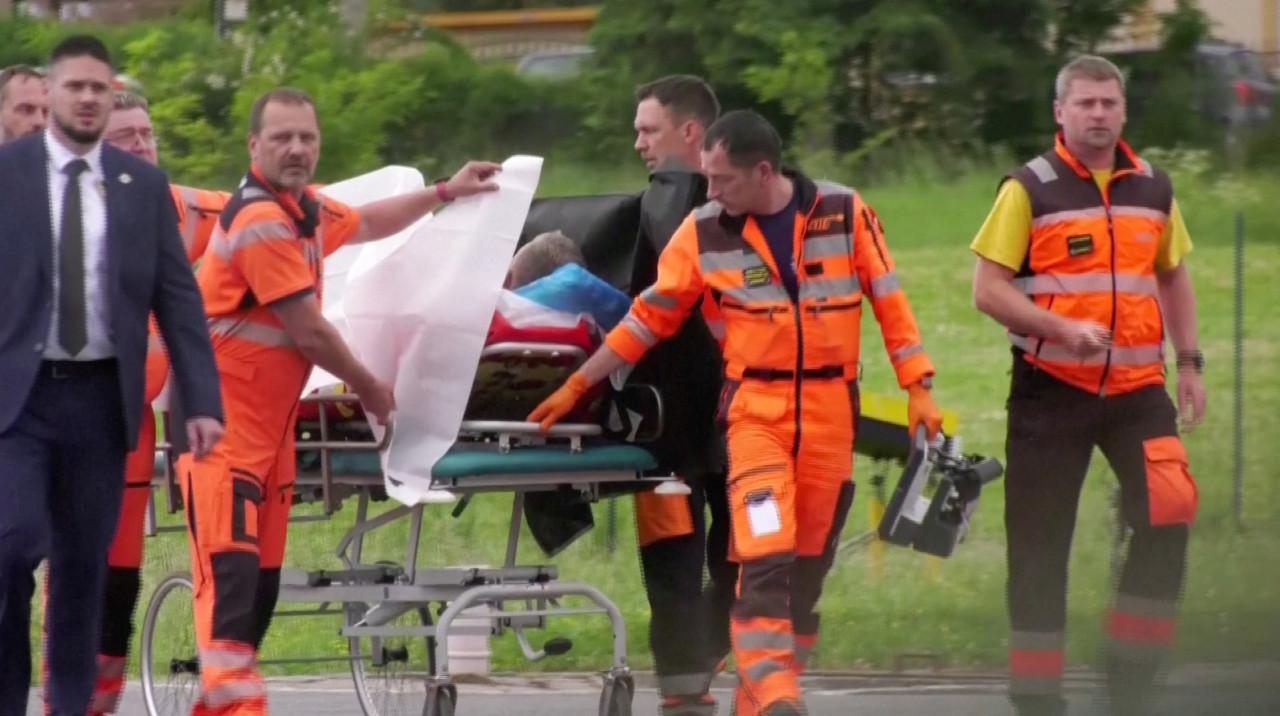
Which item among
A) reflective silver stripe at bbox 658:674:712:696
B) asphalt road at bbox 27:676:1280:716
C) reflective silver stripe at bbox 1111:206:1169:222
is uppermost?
reflective silver stripe at bbox 1111:206:1169:222

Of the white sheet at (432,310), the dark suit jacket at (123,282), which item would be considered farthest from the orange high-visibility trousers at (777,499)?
the dark suit jacket at (123,282)

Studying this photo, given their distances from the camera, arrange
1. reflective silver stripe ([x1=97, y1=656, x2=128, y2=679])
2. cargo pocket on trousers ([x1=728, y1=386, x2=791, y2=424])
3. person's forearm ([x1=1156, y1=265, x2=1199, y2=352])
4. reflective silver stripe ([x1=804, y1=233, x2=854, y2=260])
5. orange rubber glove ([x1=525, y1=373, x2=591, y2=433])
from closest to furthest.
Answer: cargo pocket on trousers ([x1=728, y1=386, x2=791, y2=424]) → reflective silver stripe ([x1=804, y1=233, x2=854, y2=260]) → orange rubber glove ([x1=525, y1=373, x2=591, y2=433]) → person's forearm ([x1=1156, y1=265, x2=1199, y2=352]) → reflective silver stripe ([x1=97, y1=656, x2=128, y2=679])

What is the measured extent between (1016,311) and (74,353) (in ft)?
9.05

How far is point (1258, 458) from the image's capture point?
9516 mm

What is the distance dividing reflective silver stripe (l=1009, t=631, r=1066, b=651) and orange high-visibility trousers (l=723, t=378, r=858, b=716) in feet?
2.36

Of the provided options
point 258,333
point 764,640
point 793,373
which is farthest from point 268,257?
point 764,640

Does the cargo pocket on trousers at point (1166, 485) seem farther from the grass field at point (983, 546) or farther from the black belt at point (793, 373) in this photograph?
the black belt at point (793, 373)

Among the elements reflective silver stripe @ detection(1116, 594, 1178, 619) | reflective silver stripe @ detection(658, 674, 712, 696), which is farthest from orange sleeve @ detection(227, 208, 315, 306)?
reflective silver stripe @ detection(1116, 594, 1178, 619)

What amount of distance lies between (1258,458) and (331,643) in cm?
413

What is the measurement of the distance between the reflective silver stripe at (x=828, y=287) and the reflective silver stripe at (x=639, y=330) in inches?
20.9

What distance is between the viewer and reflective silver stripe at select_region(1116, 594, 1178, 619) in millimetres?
6922

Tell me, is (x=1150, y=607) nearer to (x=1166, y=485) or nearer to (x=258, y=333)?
(x=1166, y=485)

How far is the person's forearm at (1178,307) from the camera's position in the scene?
7.19m

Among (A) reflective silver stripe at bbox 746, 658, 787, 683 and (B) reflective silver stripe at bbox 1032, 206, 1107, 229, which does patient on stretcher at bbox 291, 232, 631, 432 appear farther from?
(B) reflective silver stripe at bbox 1032, 206, 1107, 229
